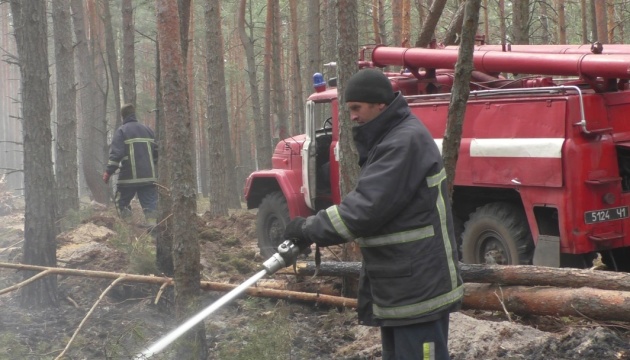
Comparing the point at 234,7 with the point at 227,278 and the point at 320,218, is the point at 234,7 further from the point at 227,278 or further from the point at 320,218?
the point at 320,218

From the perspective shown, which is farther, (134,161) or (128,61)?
(128,61)

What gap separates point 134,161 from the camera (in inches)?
481

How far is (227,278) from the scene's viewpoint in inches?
352

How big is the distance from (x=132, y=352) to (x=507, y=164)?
4.10 metres

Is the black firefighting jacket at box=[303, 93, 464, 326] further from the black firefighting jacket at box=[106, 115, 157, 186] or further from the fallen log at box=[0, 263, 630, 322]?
the black firefighting jacket at box=[106, 115, 157, 186]

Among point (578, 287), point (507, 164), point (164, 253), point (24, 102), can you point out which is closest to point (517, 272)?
point (578, 287)

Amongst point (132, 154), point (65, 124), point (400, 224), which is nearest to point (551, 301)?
point (400, 224)

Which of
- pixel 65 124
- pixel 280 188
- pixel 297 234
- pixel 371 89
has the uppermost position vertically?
pixel 65 124

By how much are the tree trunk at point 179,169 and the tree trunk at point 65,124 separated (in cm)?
838

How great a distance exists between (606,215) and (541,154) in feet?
2.77

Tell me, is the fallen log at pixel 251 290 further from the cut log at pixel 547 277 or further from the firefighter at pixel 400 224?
the firefighter at pixel 400 224

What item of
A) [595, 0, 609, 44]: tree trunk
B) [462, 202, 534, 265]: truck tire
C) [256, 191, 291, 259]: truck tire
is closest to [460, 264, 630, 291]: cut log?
[462, 202, 534, 265]: truck tire

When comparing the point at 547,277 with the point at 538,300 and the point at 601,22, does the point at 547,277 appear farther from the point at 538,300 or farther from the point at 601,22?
the point at 601,22

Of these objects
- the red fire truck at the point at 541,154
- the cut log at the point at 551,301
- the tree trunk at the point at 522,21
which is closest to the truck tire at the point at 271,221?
the red fire truck at the point at 541,154
